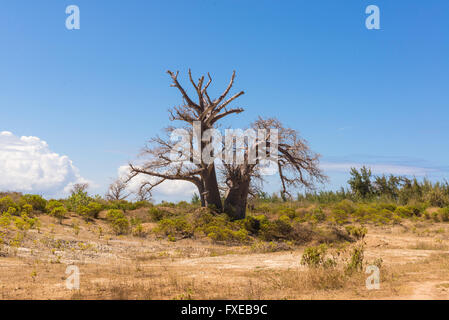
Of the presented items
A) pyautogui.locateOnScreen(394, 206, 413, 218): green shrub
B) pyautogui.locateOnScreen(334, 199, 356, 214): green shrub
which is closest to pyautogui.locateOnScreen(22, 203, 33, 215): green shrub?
pyautogui.locateOnScreen(334, 199, 356, 214): green shrub

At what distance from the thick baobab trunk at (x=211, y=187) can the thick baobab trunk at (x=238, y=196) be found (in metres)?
0.54

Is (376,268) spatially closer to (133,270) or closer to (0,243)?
(133,270)

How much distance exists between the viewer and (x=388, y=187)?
34844 mm

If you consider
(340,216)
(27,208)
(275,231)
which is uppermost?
(27,208)

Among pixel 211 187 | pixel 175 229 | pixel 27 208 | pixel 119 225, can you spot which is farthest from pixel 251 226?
pixel 27 208

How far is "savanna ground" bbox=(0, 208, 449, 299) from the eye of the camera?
Answer: 727cm

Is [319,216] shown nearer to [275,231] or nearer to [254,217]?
[254,217]

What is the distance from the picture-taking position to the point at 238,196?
70.7 ft

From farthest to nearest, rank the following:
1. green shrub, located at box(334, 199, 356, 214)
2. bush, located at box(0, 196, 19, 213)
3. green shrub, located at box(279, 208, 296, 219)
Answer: green shrub, located at box(334, 199, 356, 214)
green shrub, located at box(279, 208, 296, 219)
bush, located at box(0, 196, 19, 213)

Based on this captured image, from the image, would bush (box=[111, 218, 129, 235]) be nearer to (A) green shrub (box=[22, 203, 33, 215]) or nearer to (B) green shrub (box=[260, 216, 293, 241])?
(A) green shrub (box=[22, 203, 33, 215])

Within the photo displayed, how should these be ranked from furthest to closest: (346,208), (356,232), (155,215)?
1. (346,208)
2. (155,215)
3. (356,232)

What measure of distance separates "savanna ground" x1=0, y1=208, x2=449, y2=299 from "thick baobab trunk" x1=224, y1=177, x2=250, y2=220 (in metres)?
4.57

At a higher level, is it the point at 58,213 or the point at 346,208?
the point at 58,213

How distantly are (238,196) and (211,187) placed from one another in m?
1.58
